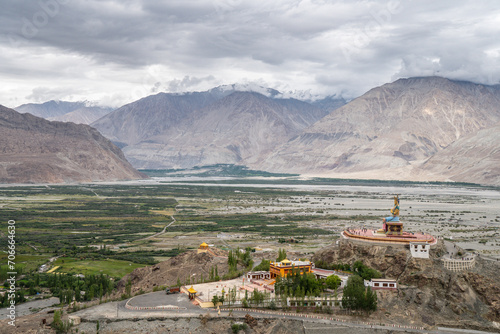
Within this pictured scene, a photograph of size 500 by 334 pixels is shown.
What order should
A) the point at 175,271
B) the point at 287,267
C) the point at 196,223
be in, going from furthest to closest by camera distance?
the point at 196,223, the point at 175,271, the point at 287,267

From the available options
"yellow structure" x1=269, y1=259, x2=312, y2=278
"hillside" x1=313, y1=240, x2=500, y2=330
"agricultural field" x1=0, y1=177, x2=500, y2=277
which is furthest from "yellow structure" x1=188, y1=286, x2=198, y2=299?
"agricultural field" x1=0, y1=177, x2=500, y2=277

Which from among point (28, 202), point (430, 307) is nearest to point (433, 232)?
point (430, 307)

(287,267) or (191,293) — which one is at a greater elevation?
(287,267)

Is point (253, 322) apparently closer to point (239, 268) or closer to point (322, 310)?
point (322, 310)

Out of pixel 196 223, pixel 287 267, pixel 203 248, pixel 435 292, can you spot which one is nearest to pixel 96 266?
pixel 203 248

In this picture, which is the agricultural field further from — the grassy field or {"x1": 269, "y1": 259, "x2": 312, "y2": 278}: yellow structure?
{"x1": 269, "y1": 259, "x2": 312, "y2": 278}: yellow structure

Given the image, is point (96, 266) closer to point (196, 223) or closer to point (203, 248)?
point (203, 248)
